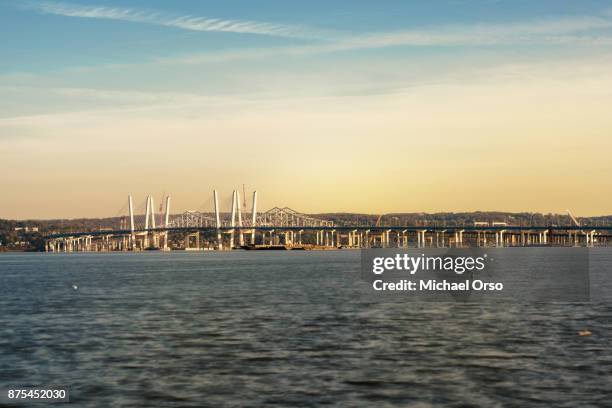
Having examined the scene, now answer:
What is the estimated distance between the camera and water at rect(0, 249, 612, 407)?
2322 cm

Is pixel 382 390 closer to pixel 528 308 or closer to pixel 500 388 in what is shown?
pixel 500 388

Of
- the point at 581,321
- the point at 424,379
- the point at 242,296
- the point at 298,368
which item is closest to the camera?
the point at 424,379

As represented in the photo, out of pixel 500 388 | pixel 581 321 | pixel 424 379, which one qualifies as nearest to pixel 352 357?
pixel 424 379

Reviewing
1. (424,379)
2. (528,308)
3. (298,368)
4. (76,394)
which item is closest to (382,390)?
(424,379)

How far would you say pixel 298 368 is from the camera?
27.2 meters

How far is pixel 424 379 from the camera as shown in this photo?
82.7 ft

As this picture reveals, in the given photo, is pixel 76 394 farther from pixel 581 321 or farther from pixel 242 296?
pixel 242 296

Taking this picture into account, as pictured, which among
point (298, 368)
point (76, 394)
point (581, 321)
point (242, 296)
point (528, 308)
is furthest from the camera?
point (242, 296)

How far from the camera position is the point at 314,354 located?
30109 millimetres

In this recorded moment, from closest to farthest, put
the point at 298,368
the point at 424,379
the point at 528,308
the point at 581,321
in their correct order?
the point at 424,379, the point at 298,368, the point at 581,321, the point at 528,308

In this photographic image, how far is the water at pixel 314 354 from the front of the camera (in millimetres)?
23219

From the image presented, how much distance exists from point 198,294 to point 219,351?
3329 centimetres

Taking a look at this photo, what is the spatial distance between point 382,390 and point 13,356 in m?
13.3

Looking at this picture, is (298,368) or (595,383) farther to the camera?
(298,368)
